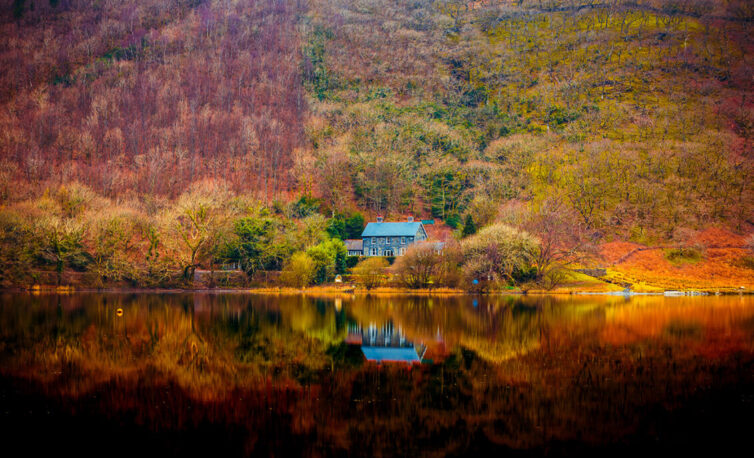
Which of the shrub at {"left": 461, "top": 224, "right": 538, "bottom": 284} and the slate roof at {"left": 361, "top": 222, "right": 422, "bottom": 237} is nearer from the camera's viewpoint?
the shrub at {"left": 461, "top": 224, "right": 538, "bottom": 284}

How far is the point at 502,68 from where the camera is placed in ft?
531

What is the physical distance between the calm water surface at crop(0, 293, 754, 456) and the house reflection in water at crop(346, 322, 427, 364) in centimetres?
13

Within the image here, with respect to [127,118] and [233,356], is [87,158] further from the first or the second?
[233,356]

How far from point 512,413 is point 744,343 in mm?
17749

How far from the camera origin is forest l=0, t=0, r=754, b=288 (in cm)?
7050

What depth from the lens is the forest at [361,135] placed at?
70.5 metres

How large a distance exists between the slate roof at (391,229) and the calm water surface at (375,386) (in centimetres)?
5265

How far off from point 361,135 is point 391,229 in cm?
3845

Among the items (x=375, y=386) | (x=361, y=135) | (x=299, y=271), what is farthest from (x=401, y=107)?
(x=375, y=386)

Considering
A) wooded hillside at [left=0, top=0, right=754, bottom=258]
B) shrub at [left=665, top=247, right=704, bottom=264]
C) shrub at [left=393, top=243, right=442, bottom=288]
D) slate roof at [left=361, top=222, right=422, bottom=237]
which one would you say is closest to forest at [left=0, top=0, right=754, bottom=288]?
shrub at [left=665, top=247, right=704, bottom=264]

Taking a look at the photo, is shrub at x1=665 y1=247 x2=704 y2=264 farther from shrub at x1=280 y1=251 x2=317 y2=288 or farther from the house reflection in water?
the house reflection in water

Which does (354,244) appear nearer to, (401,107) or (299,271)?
(299,271)

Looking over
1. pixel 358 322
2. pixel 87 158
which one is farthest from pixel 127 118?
pixel 358 322

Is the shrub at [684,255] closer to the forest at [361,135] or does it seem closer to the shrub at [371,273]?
the forest at [361,135]
